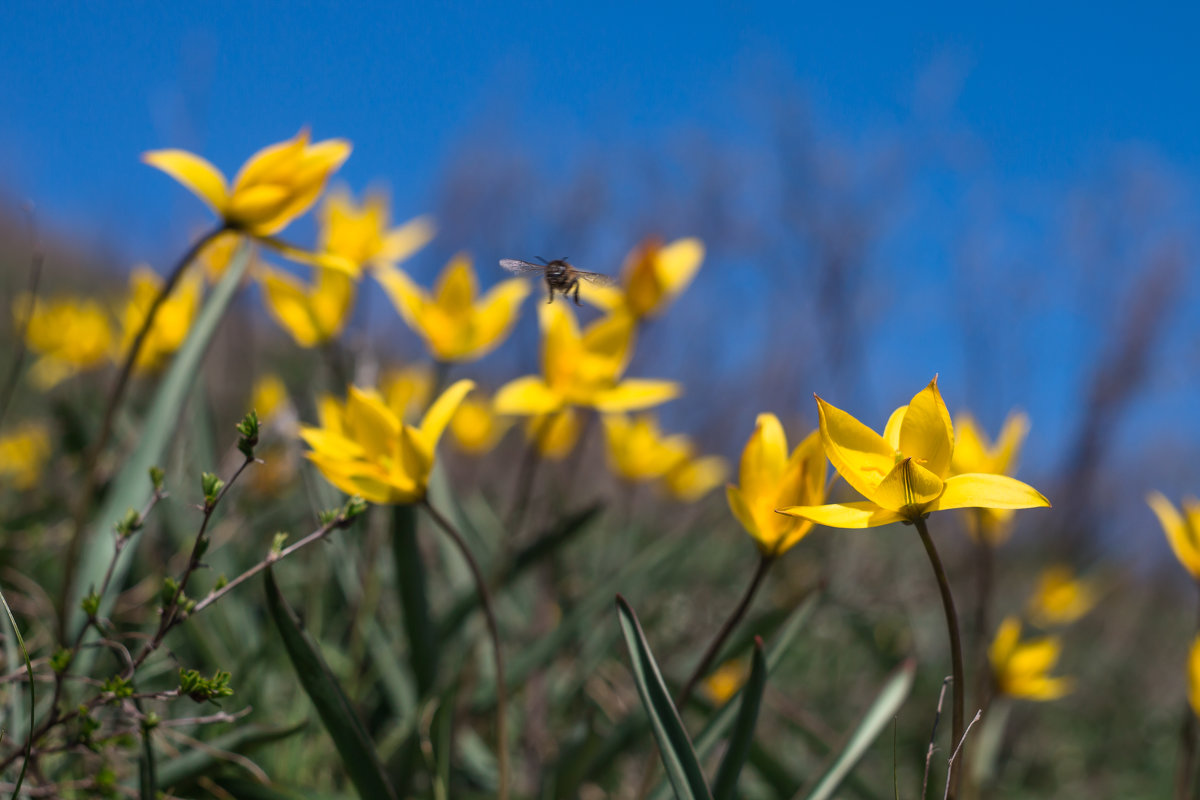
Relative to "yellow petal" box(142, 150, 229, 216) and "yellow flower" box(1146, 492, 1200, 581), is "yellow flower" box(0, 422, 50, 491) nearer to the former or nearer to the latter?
"yellow petal" box(142, 150, 229, 216)

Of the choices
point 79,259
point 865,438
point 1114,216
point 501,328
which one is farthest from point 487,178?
point 865,438

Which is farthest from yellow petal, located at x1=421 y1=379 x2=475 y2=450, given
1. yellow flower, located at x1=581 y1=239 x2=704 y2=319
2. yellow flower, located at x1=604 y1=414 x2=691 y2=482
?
yellow flower, located at x1=604 y1=414 x2=691 y2=482

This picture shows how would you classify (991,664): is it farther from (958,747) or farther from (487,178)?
(487,178)

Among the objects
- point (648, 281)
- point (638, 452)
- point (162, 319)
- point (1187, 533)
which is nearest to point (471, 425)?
point (638, 452)

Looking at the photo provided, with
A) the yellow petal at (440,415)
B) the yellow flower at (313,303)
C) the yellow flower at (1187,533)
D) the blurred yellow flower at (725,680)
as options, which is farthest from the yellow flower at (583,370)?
the blurred yellow flower at (725,680)

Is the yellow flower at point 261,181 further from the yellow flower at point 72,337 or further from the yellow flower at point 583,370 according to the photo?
the yellow flower at point 72,337

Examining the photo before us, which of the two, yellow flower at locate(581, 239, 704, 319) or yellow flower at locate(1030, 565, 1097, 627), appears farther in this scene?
yellow flower at locate(1030, 565, 1097, 627)
